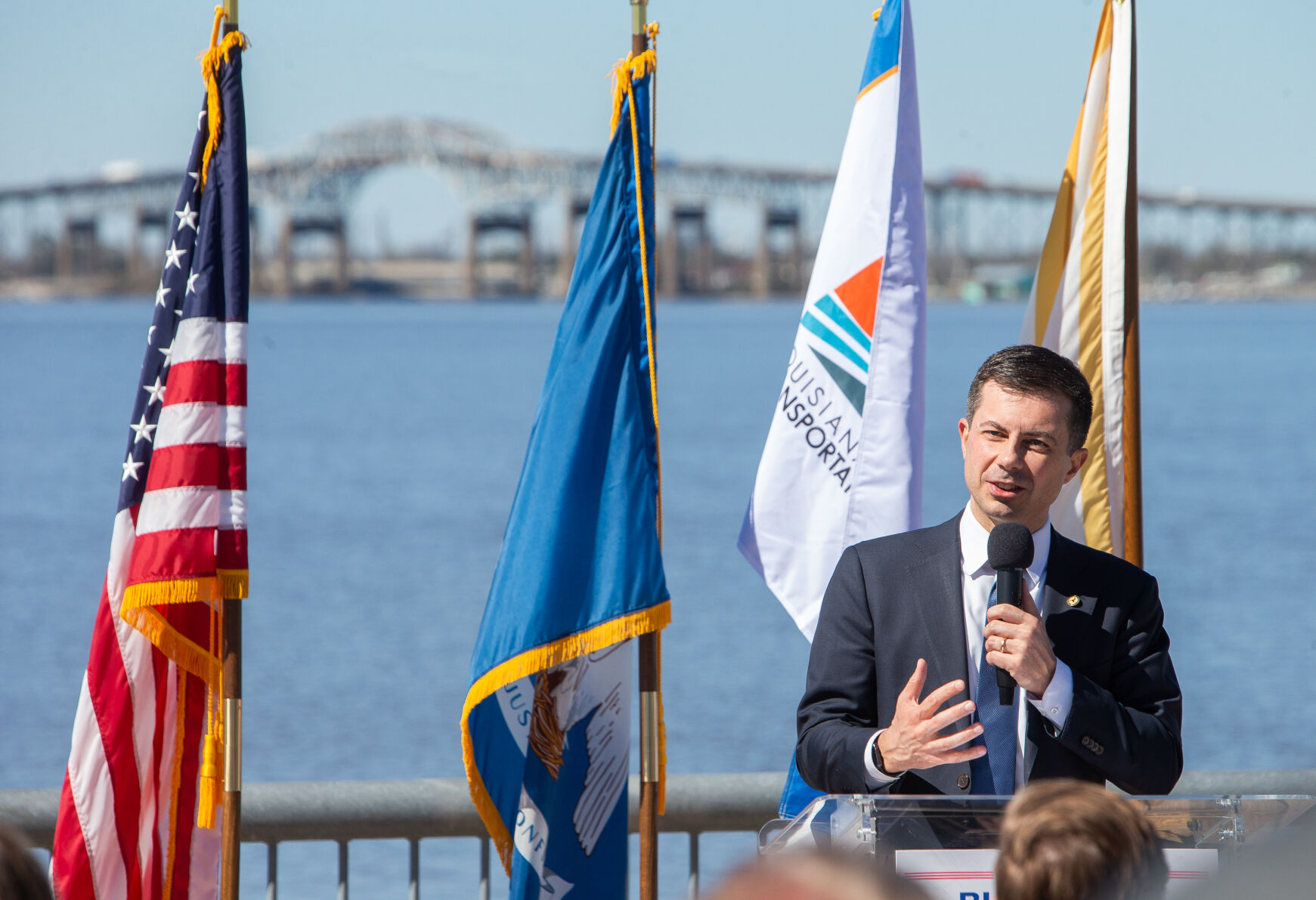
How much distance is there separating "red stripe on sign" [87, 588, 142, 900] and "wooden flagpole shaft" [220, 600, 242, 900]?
0.24 meters

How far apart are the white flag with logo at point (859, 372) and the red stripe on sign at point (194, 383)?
1501mm

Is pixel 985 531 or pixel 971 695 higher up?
pixel 985 531

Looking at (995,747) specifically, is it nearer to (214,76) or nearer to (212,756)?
(212,756)

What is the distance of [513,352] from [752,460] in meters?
73.4

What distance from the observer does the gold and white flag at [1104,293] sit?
461 cm

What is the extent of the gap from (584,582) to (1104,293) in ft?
5.76

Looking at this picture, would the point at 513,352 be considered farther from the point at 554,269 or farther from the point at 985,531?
the point at 985,531

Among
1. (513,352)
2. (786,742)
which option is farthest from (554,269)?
(786,742)

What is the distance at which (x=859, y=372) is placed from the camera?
15.0ft

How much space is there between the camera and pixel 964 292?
167125 millimetres

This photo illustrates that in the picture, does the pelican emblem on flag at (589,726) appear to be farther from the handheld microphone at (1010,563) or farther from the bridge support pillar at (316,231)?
the bridge support pillar at (316,231)

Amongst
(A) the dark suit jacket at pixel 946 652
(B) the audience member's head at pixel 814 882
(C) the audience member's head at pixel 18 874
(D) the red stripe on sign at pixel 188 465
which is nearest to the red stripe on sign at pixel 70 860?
(D) the red stripe on sign at pixel 188 465

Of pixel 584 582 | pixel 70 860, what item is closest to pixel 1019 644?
pixel 584 582

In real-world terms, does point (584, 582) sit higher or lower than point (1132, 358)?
lower
